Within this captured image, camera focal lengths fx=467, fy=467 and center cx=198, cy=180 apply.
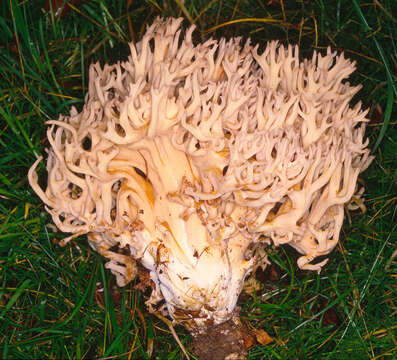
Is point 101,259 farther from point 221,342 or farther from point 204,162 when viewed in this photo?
point 204,162

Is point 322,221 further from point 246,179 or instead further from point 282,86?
point 282,86

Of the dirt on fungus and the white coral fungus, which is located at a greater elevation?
the white coral fungus

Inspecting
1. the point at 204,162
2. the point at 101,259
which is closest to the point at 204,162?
the point at 204,162

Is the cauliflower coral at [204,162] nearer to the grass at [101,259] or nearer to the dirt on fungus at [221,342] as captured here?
the dirt on fungus at [221,342]

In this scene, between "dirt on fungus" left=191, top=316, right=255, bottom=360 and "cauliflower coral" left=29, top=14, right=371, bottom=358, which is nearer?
"cauliflower coral" left=29, top=14, right=371, bottom=358

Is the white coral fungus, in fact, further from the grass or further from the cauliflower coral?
the grass

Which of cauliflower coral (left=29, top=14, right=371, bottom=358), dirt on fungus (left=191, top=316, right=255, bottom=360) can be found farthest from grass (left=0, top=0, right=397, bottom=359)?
cauliflower coral (left=29, top=14, right=371, bottom=358)

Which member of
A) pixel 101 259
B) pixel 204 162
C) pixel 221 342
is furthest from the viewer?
pixel 101 259
